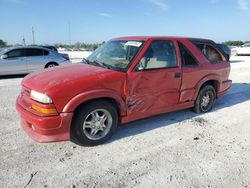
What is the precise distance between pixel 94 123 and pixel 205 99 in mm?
2854

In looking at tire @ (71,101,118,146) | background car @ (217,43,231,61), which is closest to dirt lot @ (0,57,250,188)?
tire @ (71,101,118,146)

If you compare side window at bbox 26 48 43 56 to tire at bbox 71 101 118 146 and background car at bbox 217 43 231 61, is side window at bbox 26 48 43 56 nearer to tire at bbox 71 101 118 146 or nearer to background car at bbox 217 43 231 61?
background car at bbox 217 43 231 61

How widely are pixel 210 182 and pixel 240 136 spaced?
65.6 inches

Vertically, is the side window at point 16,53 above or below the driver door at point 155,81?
below

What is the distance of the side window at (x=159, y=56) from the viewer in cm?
394

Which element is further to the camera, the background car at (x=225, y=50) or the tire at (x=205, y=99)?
the background car at (x=225, y=50)

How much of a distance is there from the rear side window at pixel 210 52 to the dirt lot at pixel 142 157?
4.89 feet

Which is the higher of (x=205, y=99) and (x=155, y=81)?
(x=155, y=81)

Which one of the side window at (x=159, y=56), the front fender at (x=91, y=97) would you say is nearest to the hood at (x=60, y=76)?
the front fender at (x=91, y=97)

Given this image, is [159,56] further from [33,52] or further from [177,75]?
[33,52]

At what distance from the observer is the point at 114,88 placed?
3.57 meters

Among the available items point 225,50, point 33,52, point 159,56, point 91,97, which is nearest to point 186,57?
point 159,56

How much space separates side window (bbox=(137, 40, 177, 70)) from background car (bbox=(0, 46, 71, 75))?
7.51 m

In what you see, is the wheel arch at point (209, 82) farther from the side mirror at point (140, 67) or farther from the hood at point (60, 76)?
the hood at point (60, 76)
